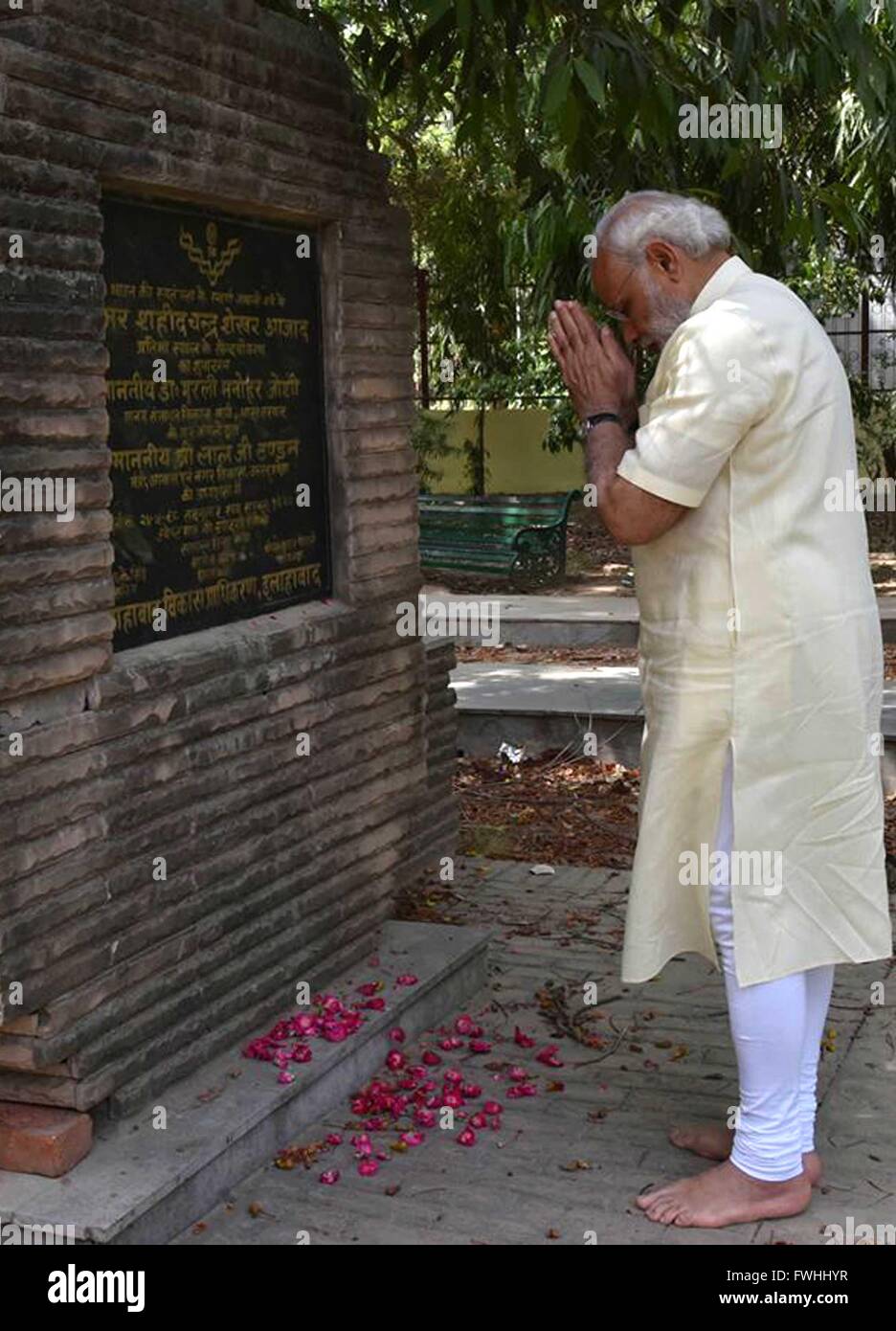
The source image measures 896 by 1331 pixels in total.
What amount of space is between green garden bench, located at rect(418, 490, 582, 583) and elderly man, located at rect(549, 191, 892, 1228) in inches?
390

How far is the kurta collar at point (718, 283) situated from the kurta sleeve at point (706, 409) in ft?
0.41

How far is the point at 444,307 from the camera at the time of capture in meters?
16.6

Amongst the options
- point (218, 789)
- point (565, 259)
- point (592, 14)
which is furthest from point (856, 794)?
point (565, 259)

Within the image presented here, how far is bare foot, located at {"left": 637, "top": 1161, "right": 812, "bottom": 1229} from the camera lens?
11.4 feet

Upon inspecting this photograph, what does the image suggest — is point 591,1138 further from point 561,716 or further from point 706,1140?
point 561,716

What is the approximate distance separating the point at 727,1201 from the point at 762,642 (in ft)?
3.78

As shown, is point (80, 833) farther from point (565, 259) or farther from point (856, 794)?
point (565, 259)

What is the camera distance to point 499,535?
46.0 feet

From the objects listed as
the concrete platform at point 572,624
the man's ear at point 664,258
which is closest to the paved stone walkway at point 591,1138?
the man's ear at point 664,258

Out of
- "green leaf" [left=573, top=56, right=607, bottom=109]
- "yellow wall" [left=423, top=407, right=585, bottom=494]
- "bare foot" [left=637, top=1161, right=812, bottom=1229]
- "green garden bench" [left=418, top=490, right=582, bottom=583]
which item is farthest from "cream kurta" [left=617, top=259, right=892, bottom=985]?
"yellow wall" [left=423, top=407, right=585, bottom=494]

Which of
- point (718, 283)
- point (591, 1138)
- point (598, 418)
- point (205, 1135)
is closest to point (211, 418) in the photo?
point (598, 418)

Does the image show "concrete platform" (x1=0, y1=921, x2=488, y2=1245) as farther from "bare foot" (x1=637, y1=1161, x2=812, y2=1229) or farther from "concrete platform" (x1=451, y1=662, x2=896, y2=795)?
"concrete platform" (x1=451, y1=662, x2=896, y2=795)

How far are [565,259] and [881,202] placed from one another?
7205 mm

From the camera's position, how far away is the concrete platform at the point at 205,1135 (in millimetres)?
3252
